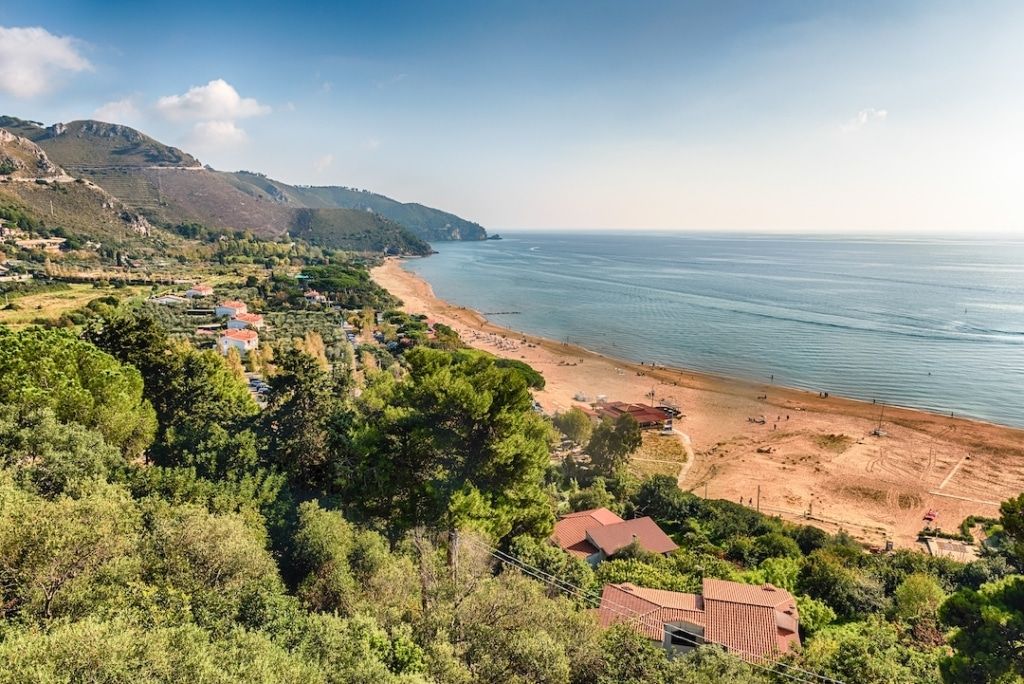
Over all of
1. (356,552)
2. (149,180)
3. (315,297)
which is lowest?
(356,552)

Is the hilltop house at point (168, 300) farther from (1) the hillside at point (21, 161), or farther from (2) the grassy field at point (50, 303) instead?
(1) the hillside at point (21, 161)

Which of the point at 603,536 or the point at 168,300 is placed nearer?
the point at 603,536

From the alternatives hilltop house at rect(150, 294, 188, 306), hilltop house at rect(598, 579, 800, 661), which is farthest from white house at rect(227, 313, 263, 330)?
hilltop house at rect(598, 579, 800, 661)

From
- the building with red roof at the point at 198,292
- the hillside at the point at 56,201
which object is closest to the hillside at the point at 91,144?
the hillside at the point at 56,201

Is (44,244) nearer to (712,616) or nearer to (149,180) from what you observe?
(149,180)

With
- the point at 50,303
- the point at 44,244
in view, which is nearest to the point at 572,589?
the point at 50,303
